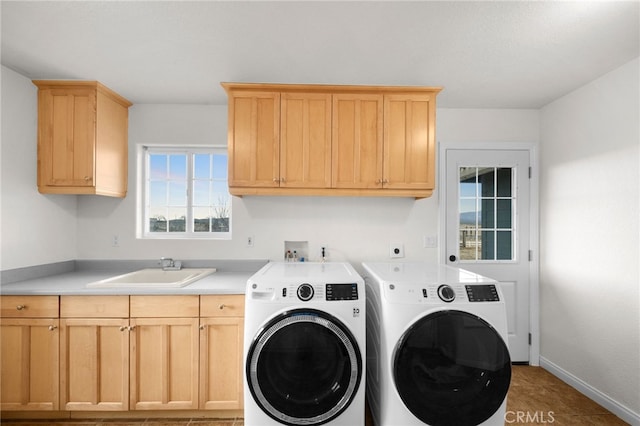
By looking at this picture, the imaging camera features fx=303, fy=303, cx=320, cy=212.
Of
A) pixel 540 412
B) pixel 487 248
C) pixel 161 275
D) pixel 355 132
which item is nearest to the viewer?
pixel 540 412

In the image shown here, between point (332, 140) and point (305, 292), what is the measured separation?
3.86 feet

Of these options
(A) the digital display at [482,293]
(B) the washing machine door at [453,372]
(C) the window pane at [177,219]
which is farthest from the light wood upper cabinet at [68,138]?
(A) the digital display at [482,293]

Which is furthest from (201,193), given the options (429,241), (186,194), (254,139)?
(429,241)

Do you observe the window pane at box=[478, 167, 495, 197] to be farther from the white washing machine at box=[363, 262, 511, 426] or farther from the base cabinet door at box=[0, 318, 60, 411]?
the base cabinet door at box=[0, 318, 60, 411]

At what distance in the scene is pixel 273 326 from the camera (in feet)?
5.53

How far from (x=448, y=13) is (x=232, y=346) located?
2309mm

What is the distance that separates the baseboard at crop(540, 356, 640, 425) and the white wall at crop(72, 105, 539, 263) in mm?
1340

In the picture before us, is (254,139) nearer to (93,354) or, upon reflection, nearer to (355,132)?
(355,132)

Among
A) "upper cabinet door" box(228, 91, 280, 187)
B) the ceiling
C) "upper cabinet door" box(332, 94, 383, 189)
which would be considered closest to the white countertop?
"upper cabinet door" box(228, 91, 280, 187)

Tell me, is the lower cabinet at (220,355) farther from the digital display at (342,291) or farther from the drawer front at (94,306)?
the digital display at (342,291)

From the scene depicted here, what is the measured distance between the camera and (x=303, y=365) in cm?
167

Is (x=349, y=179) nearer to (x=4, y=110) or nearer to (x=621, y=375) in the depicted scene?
(x=621, y=375)

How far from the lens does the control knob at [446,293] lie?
1.70 meters

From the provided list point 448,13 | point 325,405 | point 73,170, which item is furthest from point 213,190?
point 448,13
